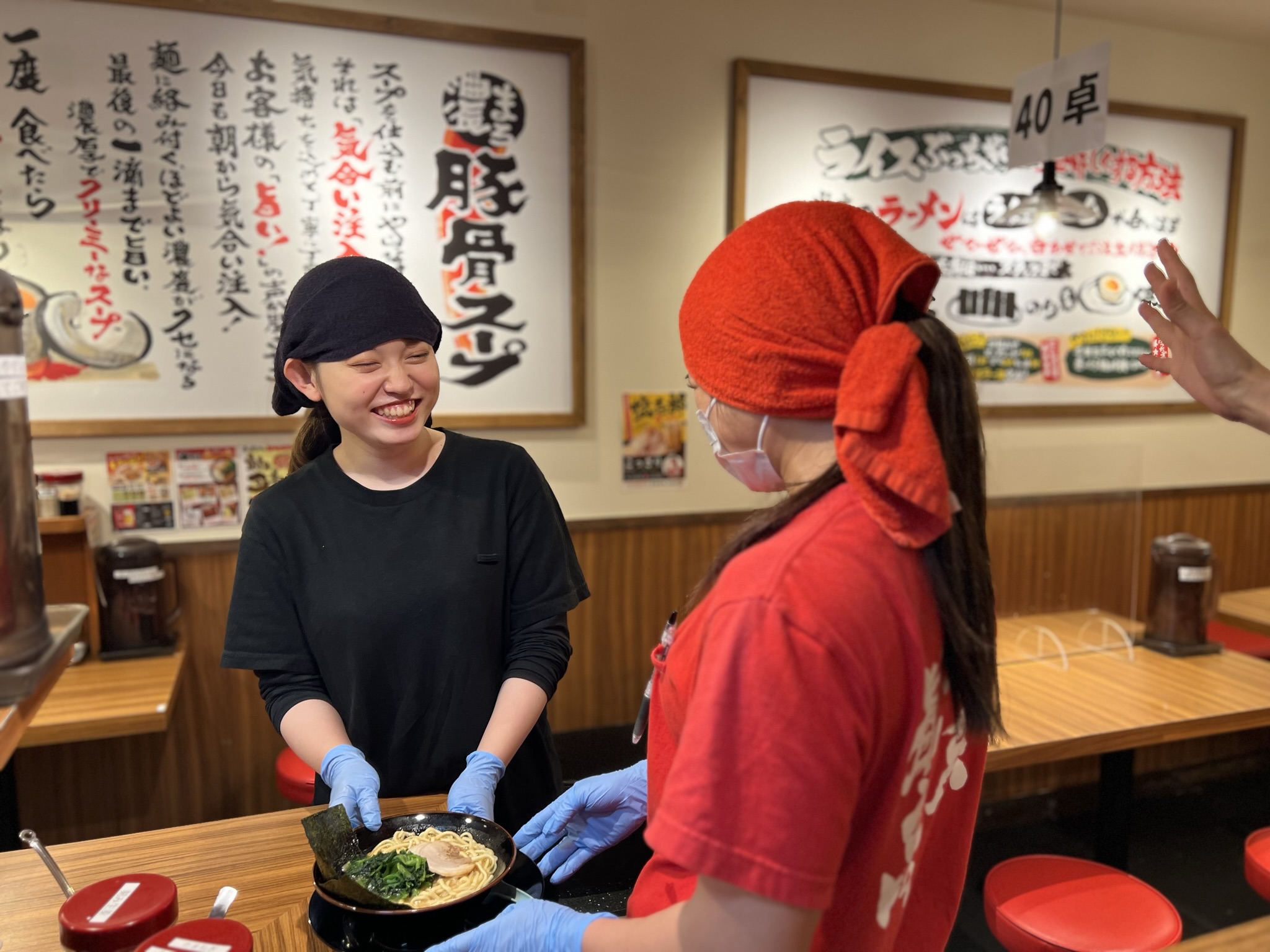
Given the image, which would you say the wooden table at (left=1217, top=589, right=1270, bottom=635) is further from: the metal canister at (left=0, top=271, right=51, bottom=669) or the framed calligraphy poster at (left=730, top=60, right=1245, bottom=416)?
the metal canister at (left=0, top=271, right=51, bottom=669)

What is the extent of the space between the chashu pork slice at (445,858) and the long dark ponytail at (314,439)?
0.77m

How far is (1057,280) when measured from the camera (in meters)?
3.76

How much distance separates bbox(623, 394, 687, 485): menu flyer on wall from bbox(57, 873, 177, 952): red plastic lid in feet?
7.32

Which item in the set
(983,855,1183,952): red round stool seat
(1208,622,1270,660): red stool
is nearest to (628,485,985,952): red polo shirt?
(983,855,1183,952): red round stool seat

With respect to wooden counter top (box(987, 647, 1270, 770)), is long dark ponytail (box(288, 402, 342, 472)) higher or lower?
higher

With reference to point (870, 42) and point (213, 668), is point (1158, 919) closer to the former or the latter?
point (213, 668)

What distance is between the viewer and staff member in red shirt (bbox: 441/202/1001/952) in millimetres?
723

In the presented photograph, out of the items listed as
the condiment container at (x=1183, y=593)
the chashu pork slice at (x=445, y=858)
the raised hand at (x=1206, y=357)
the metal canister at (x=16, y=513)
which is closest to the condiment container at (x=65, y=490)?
the chashu pork slice at (x=445, y=858)

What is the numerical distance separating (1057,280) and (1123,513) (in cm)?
125

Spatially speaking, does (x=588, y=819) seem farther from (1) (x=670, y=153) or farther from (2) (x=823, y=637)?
(1) (x=670, y=153)

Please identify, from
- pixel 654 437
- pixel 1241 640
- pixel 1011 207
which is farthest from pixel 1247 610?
pixel 654 437

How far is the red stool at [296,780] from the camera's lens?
7.95 feet

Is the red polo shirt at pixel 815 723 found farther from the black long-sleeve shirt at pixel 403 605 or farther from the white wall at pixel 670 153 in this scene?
the white wall at pixel 670 153

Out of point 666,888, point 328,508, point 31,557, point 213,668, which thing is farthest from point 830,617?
point 213,668
